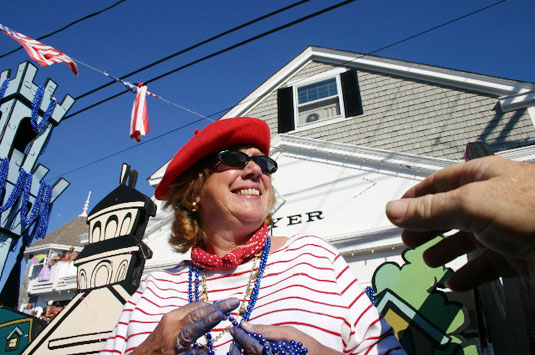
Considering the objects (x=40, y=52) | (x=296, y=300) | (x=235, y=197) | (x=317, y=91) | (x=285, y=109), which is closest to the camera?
(x=296, y=300)

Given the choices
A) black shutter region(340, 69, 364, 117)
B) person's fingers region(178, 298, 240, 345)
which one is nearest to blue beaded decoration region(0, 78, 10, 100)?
black shutter region(340, 69, 364, 117)

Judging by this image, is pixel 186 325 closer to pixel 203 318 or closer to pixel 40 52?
pixel 203 318

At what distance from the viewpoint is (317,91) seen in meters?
8.87

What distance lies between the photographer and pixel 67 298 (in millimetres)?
9812

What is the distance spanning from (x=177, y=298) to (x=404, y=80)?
787 centimetres

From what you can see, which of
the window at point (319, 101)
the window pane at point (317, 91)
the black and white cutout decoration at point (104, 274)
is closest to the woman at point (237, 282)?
the black and white cutout decoration at point (104, 274)

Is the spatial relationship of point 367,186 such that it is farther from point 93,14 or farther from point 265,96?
point 93,14

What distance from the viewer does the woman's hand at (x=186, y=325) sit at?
3.45 ft

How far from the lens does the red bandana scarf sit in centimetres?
159

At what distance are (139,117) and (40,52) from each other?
197cm

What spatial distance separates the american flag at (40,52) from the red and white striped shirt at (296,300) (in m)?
5.86

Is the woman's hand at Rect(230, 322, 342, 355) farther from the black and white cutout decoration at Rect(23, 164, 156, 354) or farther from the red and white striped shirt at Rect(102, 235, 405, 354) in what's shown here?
the black and white cutout decoration at Rect(23, 164, 156, 354)

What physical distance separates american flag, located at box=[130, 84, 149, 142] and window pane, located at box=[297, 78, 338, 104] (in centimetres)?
404

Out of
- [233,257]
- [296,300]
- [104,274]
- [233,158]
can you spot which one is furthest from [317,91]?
[296,300]
